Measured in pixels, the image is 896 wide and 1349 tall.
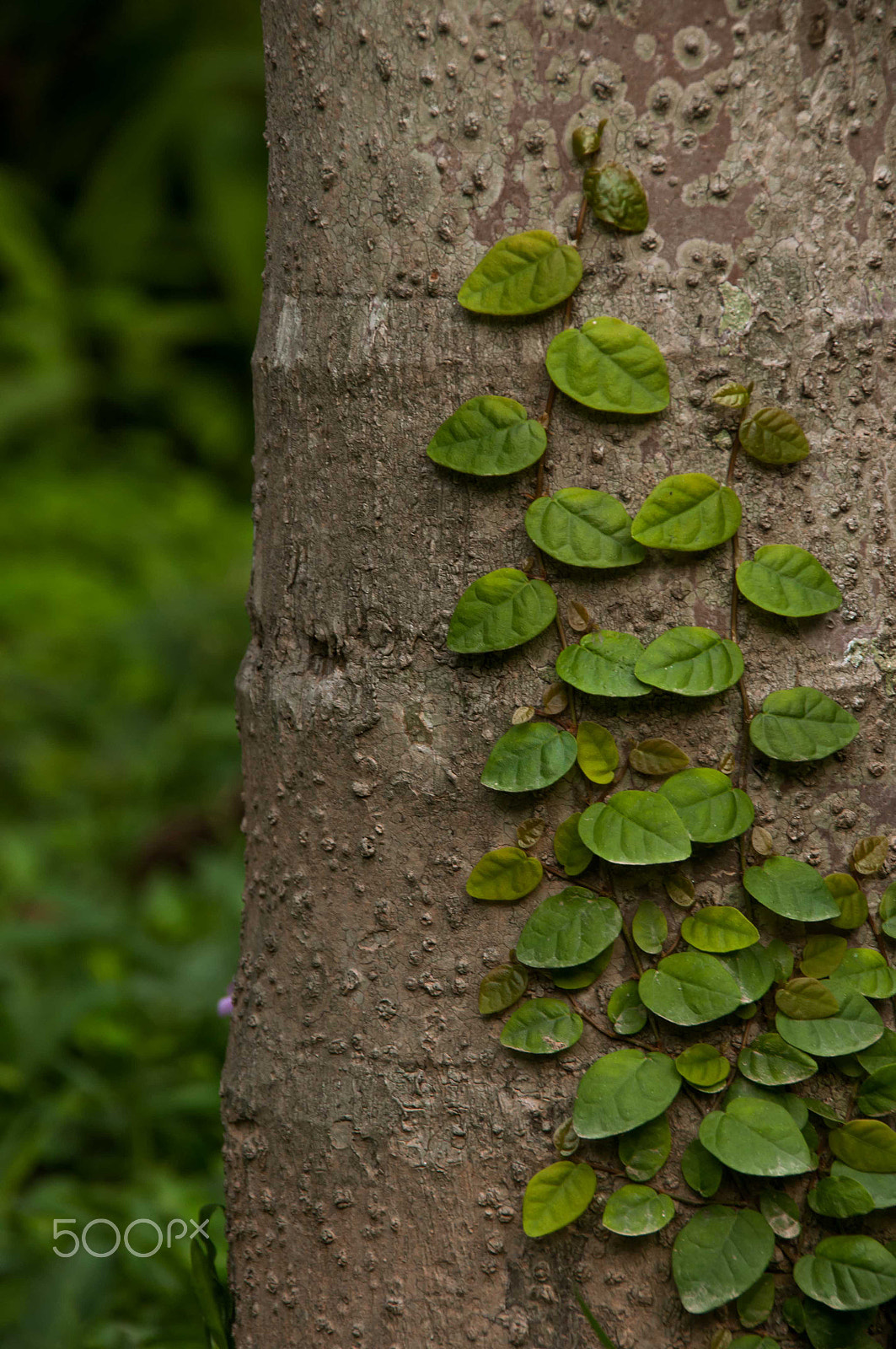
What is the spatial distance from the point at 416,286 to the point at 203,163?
556cm

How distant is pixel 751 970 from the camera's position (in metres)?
1.03

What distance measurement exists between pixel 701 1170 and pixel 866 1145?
6.2 inches

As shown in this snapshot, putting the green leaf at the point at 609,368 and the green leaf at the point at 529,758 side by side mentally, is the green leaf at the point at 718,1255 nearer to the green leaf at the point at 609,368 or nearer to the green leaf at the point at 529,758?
the green leaf at the point at 529,758

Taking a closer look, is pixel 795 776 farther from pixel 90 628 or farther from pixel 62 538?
pixel 62 538

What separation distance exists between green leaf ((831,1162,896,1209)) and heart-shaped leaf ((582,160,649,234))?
91 cm

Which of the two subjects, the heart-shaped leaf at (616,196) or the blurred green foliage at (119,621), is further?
the blurred green foliage at (119,621)

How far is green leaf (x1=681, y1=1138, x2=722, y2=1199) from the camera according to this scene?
1027 millimetres

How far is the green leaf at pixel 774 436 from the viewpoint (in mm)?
1022

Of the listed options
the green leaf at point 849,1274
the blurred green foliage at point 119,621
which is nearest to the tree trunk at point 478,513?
the green leaf at point 849,1274

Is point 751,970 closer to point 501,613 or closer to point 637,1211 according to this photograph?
point 637,1211

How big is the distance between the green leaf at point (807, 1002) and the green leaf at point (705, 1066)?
0.26 feet

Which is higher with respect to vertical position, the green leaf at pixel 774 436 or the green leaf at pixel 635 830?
the green leaf at pixel 774 436

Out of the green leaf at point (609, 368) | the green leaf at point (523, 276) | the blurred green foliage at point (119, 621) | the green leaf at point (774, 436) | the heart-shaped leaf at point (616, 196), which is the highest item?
the heart-shaped leaf at point (616, 196)

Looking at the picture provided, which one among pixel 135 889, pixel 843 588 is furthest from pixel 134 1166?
pixel 843 588
